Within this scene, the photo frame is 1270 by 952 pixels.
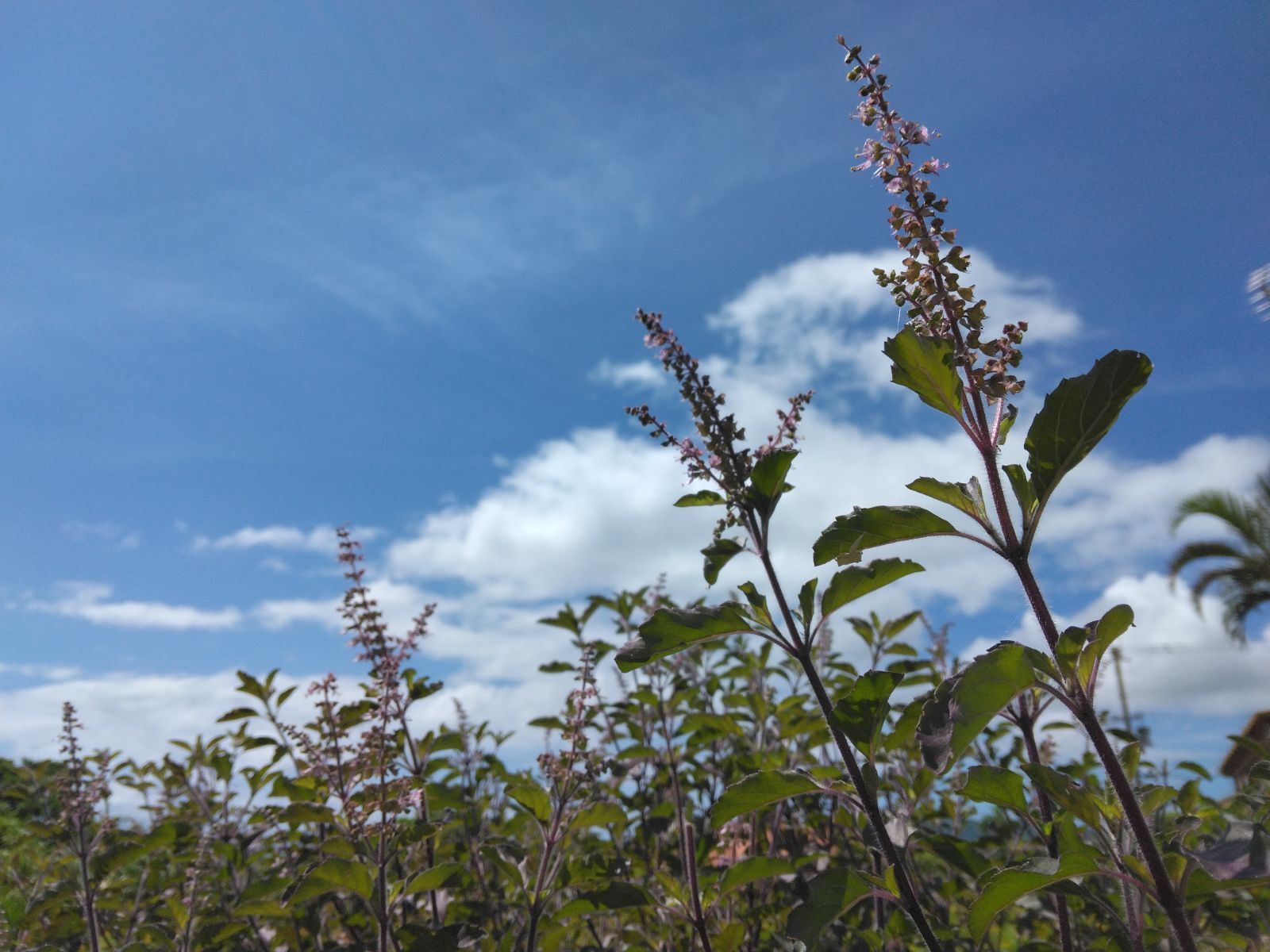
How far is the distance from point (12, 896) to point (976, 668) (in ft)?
15.5

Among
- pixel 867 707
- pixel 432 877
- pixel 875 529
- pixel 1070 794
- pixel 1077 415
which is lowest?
pixel 432 877

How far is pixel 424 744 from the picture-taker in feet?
14.8

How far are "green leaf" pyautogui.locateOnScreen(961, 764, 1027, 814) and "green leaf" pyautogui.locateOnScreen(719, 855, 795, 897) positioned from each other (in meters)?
0.89

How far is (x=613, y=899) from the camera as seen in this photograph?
285 centimetres

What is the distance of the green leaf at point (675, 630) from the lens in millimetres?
2166

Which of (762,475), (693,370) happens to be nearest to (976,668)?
(762,475)

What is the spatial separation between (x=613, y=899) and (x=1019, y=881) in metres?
1.59

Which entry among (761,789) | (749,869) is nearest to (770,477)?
(761,789)

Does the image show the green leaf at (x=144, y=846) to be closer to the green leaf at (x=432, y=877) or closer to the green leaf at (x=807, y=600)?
the green leaf at (x=432, y=877)

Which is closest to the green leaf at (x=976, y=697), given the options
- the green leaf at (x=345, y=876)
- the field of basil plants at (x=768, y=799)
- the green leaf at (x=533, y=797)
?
the field of basil plants at (x=768, y=799)

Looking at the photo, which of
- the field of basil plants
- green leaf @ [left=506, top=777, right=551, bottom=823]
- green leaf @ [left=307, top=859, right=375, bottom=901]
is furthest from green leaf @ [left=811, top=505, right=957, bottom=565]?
green leaf @ [left=307, top=859, right=375, bottom=901]

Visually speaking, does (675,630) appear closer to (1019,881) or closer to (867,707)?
(867,707)

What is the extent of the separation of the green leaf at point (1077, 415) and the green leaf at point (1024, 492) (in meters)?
0.02

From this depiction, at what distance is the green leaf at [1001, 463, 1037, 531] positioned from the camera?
185 cm
